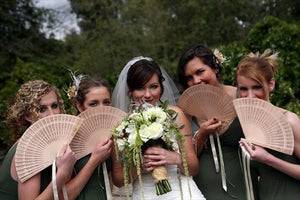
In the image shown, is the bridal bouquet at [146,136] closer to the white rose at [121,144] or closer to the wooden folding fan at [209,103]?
the white rose at [121,144]

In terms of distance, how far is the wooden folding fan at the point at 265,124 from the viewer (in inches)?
111

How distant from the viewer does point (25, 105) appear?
303cm

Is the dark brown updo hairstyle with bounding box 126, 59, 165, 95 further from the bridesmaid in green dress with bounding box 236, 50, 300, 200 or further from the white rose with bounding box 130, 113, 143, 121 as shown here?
the bridesmaid in green dress with bounding box 236, 50, 300, 200

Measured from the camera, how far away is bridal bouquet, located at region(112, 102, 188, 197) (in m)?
2.72

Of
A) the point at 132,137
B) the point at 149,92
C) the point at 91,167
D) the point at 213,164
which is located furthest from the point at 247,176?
the point at 91,167

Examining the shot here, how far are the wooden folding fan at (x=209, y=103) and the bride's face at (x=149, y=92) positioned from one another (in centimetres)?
27

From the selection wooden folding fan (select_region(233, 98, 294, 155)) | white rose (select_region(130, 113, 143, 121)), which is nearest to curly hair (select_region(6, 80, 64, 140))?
white rose (select_region(130, 113, 143, 121))

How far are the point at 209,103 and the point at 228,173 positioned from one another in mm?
672

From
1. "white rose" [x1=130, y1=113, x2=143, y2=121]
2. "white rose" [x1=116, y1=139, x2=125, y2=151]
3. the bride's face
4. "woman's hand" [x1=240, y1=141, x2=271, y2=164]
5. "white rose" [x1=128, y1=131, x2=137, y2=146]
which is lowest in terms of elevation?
"woman's hand" [x1=240, y1=141, x2=271, y2=164]

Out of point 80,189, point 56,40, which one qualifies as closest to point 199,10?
point 56,40

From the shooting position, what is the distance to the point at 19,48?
15.3 metres

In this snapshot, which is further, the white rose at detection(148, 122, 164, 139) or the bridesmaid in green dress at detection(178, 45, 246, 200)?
the bridesmaid in green dress at detection(178, 45, 246, 200)

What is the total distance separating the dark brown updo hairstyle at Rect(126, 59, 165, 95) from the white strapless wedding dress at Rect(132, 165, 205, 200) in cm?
84

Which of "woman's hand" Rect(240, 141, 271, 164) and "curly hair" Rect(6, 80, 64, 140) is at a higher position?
"curly hair" Rect(6, 80, 64, 140)
